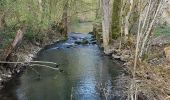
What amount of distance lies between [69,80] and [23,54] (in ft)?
20.1

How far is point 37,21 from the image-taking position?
81.5ft

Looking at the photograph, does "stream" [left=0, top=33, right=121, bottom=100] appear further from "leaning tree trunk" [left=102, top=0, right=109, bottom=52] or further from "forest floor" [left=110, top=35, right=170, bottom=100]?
"leaning tree trunk" [left=102, top=0, right=109, bottom=52]

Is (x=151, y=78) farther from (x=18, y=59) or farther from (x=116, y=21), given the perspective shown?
(x=116, y=21)

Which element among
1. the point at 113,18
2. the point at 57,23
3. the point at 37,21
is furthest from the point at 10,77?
the point at 57,23

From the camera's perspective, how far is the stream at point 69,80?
13875 mm

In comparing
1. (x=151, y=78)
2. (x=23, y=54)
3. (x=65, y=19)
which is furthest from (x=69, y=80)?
(x=65, y=19)

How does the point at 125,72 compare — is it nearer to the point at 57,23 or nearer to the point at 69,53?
the point at 69,53

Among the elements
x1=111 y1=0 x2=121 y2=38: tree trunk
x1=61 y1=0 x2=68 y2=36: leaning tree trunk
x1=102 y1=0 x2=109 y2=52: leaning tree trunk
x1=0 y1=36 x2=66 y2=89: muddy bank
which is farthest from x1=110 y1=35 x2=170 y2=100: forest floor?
x1=61 y1=0 x2=68 y2=36: leaning tree trunk

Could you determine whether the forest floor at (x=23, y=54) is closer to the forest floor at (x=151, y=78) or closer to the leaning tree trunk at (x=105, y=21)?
the leaning tree trunk at (x=105, y=21)

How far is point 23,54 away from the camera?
21.3 metres

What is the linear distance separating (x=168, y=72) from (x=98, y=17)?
2805 cm

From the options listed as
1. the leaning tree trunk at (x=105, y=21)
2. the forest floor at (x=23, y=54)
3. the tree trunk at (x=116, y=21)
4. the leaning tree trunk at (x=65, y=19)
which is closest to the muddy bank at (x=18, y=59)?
the forest floor at (x=23, y=54)

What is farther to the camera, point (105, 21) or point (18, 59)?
point (105, 21)

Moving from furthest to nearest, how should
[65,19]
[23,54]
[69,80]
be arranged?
[65,19] < [23,54] < [69,80]
